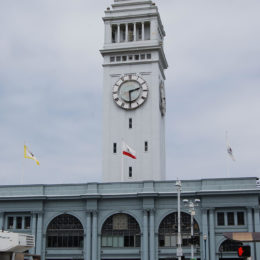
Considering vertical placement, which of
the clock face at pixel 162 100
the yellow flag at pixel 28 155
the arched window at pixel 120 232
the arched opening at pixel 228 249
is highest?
the clock face at pixel 162 100

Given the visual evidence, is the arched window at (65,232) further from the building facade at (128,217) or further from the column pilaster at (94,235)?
the column pilaster at (94,235)

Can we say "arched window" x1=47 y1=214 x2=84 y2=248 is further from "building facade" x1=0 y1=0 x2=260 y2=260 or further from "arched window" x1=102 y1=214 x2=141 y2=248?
"arched window" x1=102 y1=214 x2=141 y2=248

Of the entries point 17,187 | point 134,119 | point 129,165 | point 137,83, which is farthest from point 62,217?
point 137,83

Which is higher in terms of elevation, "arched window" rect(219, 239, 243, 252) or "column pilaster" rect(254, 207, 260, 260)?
"column pilaster" rect(254, 207, 260, 260)

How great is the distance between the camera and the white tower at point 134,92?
74.9m

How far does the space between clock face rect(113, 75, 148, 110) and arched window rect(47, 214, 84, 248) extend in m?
18.8

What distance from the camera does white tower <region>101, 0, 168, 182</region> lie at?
74938mm

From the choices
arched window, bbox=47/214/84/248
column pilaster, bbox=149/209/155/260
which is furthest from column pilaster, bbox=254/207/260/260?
arched window, bbox=47/214/84/248

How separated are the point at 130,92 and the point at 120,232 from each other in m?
21.3

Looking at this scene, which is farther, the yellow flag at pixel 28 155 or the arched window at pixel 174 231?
the yellow flag at pixel 28 155

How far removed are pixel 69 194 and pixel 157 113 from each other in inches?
695

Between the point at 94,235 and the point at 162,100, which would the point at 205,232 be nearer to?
the point at 94,235

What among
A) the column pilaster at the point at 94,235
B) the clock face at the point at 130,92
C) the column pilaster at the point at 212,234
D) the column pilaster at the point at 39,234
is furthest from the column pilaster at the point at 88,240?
the clock face at the point at 130,92

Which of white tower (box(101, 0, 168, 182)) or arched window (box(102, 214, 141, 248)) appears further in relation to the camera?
white tower (box(101, 0, 168, 182))
